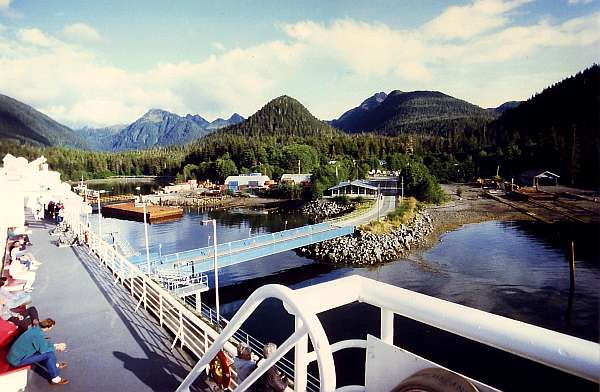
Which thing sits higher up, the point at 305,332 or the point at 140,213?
the point at 305,332

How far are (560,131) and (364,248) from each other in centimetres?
6445

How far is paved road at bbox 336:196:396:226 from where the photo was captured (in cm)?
2855

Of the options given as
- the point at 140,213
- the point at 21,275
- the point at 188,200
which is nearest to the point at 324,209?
the point at 140,213

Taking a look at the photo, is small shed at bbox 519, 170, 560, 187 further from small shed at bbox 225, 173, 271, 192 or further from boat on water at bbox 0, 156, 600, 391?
boat on water at bbox 0, 156, 600, 391

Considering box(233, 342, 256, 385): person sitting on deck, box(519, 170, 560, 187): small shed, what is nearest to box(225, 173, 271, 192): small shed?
box(519, 170, 560, 187): small shed

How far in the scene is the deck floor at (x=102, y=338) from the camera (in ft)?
11.7

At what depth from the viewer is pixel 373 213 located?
109 ft

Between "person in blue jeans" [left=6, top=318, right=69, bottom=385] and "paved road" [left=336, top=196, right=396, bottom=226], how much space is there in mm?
24619

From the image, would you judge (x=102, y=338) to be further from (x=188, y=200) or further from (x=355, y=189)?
(x=188, y=200)

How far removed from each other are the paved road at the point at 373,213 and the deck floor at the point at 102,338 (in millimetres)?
21966

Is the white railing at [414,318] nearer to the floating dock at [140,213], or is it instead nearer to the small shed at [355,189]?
the floating dock at [140,213]

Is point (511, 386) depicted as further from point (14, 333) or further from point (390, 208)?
point (390, 208)

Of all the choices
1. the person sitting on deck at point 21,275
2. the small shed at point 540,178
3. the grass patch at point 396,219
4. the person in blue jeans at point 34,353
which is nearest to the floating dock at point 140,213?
the grass patch at point 396,219

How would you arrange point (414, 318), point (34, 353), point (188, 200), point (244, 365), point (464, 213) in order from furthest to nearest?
point (188, 200)
point (464, 213)
point (34, 353)
point (244, 365)
point (414, 318)
